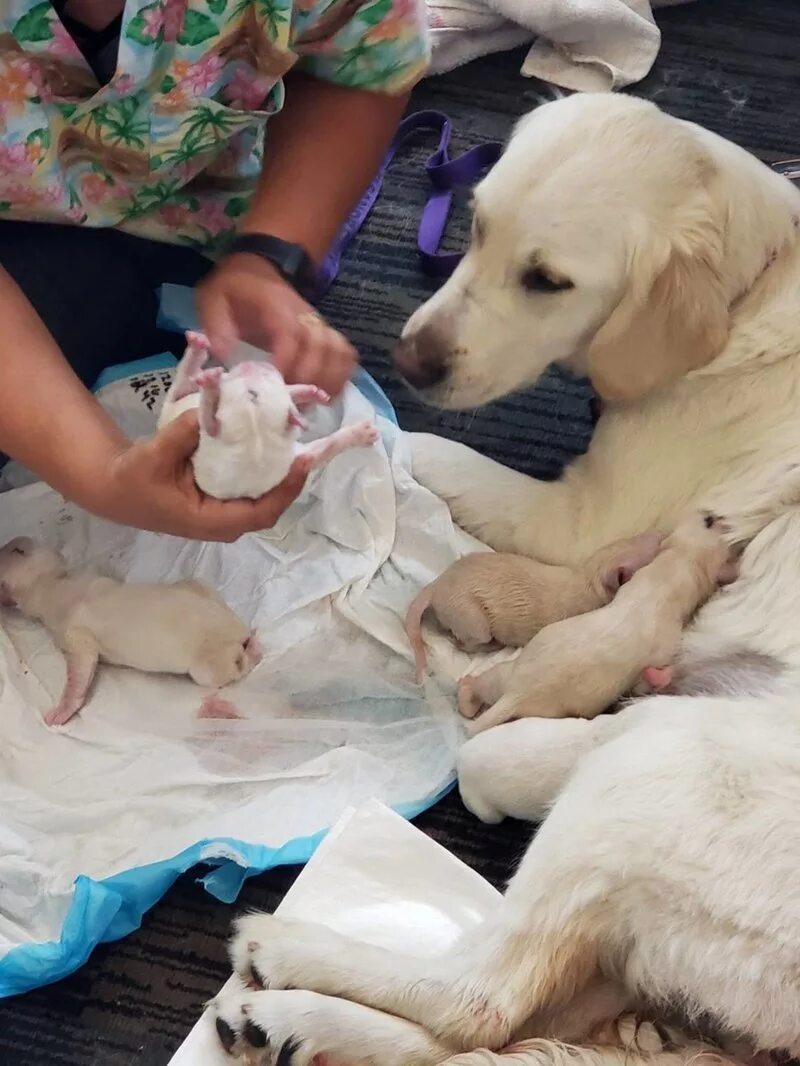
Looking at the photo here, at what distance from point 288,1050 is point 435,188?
1513mm

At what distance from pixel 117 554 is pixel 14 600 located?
0.52ft

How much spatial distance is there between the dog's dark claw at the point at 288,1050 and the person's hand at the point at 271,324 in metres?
0.70

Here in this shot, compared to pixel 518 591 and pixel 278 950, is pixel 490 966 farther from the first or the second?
pixel 518 591

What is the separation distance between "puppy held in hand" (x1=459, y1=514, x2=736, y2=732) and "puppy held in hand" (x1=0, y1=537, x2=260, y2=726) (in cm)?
35

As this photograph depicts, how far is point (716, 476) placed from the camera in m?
1.45

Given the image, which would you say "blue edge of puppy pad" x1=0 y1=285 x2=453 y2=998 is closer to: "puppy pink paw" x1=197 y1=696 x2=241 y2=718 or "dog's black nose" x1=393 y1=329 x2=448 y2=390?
"puppy pink paw" x1=197 y1=696 x2=241 y2=718

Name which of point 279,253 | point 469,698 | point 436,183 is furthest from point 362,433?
point 436,183

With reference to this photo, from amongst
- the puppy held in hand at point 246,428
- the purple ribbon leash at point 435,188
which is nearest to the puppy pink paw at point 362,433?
the puppy held in hand at point 246,428

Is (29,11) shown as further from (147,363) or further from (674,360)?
(674,360)

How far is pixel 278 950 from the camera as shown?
3.89ft

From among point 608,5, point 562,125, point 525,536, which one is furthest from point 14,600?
point 608,5

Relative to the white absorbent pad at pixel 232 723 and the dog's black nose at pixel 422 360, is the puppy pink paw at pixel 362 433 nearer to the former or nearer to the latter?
the dog's black nose at pixel 422 360

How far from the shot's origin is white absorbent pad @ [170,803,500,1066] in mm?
1298

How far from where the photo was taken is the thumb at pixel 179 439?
108cm
